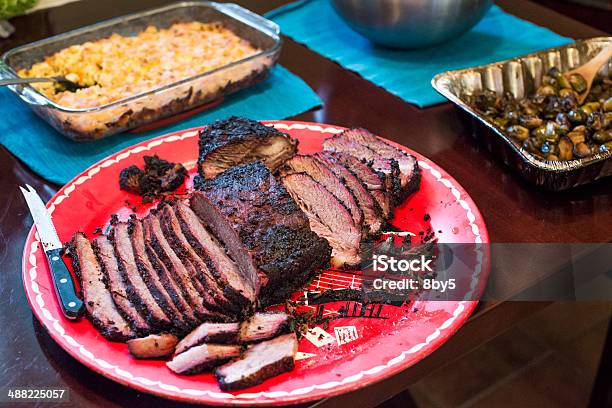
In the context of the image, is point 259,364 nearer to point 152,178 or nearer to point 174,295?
point 174,295

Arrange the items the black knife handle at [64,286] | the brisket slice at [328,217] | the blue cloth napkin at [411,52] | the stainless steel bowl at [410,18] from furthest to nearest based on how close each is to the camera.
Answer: the blue cloth napkin at [411,52] → the stainless steel bowl at [410,18] → the brisket slice at [328,217] → the black knife handle at [64,286]

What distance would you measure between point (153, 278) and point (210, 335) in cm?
31

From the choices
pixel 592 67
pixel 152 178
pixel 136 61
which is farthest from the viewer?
pixel 136 61

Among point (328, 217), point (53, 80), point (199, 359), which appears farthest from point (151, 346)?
point (53, 80)

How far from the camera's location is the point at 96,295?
6.59 ft

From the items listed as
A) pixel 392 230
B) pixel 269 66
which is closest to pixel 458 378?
pixel 392 230

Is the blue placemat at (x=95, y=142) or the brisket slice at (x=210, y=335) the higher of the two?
the brisket slice at (x=210, y=335)

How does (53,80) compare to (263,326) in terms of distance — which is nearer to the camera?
(263,326)

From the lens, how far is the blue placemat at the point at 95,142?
2.88 metres

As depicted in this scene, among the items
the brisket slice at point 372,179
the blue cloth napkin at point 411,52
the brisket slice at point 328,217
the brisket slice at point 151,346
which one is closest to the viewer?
the brisket slice at point 151,346

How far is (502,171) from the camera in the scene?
9.20 feet

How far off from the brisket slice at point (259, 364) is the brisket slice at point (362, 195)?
0.62 meters

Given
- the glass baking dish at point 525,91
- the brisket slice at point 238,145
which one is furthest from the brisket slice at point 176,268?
the glass baking dish at point 525,91

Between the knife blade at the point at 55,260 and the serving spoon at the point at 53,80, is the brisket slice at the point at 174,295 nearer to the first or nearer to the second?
the knife blade at the point at 55,260
